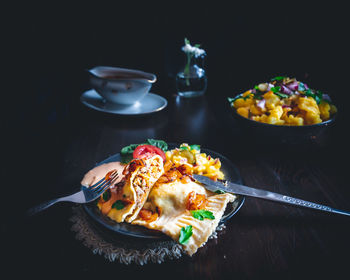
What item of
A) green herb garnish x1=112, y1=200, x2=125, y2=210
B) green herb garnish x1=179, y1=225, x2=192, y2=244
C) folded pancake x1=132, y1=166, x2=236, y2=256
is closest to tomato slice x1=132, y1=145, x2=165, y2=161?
folded pancake x1=132, y1=166, x2=236, y2=256

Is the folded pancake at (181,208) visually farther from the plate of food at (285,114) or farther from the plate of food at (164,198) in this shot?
the plate of food at (285,114)

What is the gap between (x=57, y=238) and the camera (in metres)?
0.95

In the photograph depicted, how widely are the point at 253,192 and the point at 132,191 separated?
48 centimetres

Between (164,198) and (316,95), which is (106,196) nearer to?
(164,198)

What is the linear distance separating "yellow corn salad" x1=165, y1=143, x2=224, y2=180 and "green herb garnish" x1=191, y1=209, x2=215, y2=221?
214mm

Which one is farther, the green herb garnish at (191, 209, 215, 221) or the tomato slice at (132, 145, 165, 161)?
the tomato slice at (132, 145, 165, 161)

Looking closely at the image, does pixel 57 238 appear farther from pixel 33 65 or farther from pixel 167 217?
pixel 33 65

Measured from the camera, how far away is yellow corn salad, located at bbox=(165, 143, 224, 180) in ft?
3.87

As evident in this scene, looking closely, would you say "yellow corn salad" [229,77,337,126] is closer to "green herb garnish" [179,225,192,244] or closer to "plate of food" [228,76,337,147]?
"plate of food" [228,76,337,147]

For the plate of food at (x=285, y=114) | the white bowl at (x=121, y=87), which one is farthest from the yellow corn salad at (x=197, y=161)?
the white bowl at (x=121, y=87)

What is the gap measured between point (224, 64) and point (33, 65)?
2664mm

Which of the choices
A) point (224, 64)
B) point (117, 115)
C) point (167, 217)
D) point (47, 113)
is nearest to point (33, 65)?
point (47, 113)

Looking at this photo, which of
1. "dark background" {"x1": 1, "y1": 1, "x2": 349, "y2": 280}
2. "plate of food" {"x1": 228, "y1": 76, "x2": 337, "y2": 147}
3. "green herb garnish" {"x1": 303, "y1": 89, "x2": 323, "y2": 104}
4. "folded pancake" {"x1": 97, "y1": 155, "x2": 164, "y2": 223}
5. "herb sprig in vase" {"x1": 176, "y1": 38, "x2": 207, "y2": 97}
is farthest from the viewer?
"dark background" {"x1": 1, "y1": 1, "x2": 349, "y2": 280}

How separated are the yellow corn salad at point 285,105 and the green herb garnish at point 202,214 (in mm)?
856
